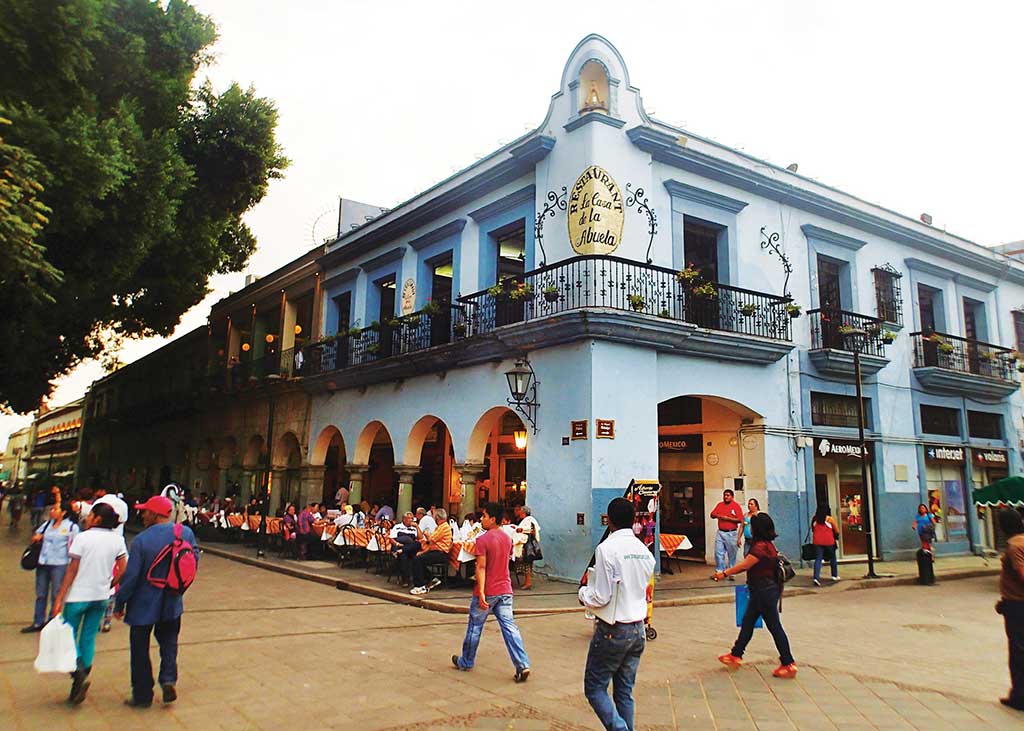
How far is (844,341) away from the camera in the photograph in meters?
16.7

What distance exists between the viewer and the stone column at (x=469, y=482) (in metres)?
15.3

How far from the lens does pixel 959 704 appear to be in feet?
19.7

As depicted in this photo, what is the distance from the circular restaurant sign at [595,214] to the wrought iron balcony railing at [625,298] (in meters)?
A: 0.40

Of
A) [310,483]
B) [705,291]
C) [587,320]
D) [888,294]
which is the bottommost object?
[310,483]

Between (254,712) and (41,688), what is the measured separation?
82.7 inches

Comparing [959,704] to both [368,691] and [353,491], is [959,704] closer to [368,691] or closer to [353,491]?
[368,691]

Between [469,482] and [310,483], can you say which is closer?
[469,482]

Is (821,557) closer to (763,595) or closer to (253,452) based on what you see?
(763,595)

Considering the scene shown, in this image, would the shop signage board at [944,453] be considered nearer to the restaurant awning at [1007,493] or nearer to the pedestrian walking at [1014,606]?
the restaurant awning at [1007,493]

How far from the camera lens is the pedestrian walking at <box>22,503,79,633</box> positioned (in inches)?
322

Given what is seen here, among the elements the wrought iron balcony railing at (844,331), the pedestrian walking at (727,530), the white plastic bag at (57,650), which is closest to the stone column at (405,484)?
the pedestrian walking at (727,530)

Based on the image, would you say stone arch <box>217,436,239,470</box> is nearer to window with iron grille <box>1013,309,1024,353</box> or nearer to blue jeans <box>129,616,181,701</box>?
blue jeans <box>129,616,181,701</box>

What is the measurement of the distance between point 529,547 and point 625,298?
192 inches

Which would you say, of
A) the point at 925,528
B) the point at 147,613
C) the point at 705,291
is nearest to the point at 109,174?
the point at 147,613
